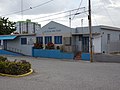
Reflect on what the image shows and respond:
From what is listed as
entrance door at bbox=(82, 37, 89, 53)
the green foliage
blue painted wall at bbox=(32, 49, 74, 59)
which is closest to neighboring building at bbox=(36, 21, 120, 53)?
entrance door at bbox=(82, 37, 89, 53)

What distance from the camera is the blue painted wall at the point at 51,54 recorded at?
36.7m

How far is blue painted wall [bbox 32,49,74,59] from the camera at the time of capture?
3672cm

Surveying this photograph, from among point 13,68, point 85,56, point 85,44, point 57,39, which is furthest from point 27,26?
point 13,68

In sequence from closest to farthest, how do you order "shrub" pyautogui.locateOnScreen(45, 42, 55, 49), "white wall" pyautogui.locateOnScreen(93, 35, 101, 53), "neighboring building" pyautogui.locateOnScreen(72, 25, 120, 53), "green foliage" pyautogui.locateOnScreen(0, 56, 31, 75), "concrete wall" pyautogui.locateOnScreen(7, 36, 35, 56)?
1. "green foliage" pyautogui.locateOnScreen(0, 56, 31, 75)
2. "neighboring building" pyautogui.locateOnScreen(72, 25, 120, 53)
3. "white wall" pyautogui.locateOnScreen(93, 35, 101, 53)
4. "shrub" pyautogui.locateOnScreen(45, 42, 55, 49)
5. "concrete wall" pyautogui.locateOnScreen(7, 36, 35, 56)

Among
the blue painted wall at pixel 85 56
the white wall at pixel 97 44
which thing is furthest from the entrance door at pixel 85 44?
the blue painted wall at pixel 85 56

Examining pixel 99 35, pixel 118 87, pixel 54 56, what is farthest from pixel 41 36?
pixel 118 87

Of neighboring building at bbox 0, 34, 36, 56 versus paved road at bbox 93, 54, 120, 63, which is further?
neighboring building at bbox 0, 34, 36, 56

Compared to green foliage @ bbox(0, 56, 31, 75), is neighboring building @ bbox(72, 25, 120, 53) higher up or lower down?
higher up

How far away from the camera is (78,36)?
123 feet

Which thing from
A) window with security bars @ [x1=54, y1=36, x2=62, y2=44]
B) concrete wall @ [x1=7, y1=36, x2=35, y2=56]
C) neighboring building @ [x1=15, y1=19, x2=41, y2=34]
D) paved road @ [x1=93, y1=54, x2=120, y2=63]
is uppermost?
neighboring building @ [x1=15, y1=19, x2=41, y2=34]

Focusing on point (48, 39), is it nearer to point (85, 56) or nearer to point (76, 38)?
point (76, 38)

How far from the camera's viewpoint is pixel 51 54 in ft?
130

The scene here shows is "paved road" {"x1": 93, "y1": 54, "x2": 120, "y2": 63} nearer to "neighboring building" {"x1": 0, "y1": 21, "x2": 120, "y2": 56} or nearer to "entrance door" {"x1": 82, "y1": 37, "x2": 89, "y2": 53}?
"neighboring building" {"x1": 0, "y1": 21, "x2": 120, "y2": 56}

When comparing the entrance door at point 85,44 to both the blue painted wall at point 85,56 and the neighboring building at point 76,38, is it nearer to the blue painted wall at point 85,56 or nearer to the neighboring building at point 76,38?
the neighboring building at point 76,38
